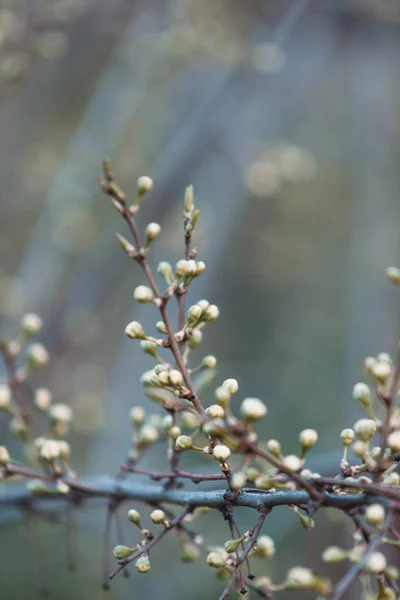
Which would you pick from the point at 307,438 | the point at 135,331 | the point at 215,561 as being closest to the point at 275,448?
the point at 307,438

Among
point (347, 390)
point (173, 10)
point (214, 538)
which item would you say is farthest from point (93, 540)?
point (173, 10)

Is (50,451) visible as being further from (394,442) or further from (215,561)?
(394,442)

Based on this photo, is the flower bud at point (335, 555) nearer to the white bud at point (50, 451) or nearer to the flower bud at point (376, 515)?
the flower bud at point (376, 515)

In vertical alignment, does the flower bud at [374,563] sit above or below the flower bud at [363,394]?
below

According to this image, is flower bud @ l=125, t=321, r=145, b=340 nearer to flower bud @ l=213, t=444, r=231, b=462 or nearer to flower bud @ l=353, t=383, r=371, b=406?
flower bud @ l=213, t=444, r=231, b=462

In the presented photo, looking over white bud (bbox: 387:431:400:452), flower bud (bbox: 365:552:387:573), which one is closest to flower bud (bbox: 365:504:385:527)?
flower bud (bbox: 365:552:387:573)

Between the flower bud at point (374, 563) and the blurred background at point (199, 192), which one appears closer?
the flower bud at point (374, 563)

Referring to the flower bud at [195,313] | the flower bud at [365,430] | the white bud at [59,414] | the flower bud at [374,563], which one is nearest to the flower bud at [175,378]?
the flower bud at [195,313]

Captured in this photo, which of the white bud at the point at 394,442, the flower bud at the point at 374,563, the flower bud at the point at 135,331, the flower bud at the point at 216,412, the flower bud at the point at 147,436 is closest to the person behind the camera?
the flower bud at the point at 374,563
